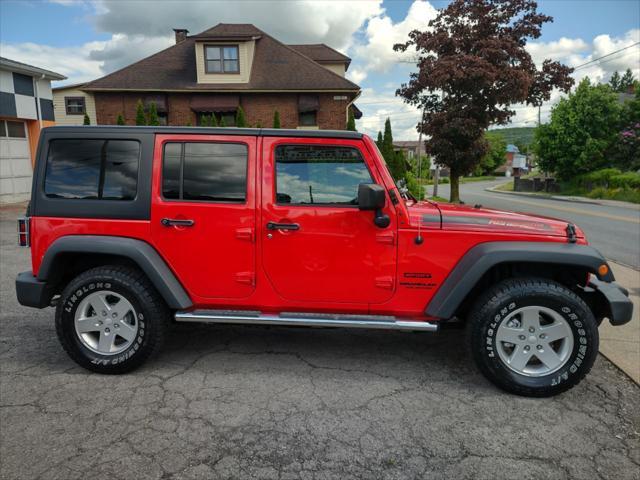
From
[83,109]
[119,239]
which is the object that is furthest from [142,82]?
[119,239]

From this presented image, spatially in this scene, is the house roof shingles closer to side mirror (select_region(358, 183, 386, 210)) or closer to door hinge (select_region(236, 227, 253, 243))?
door hinge (select_region(236, 227, 253, 243))

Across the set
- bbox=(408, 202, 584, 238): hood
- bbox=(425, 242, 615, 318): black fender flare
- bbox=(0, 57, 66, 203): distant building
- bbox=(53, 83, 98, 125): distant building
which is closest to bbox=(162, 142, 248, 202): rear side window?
bbox=(408, 202, 584, 238): hood

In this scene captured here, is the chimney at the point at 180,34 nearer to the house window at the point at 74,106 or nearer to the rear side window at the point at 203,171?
the house window at the point at 74,106

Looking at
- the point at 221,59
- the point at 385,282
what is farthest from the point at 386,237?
the point at 221,59

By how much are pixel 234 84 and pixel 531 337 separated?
76.1 ft

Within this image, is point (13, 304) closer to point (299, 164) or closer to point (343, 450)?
point (299, 164)

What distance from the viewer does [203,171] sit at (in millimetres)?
3693

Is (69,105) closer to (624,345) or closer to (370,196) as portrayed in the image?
(370,196)

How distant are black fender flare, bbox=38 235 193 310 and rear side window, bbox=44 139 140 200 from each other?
13.9 inches

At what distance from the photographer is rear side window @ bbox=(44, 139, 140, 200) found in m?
3.71

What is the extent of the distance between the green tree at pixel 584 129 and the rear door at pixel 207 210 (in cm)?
3596

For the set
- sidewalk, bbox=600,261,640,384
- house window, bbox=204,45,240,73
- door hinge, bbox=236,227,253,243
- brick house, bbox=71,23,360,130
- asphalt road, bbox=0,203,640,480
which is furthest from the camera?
house window, bbox=204,45,240,73

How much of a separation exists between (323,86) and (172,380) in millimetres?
22087

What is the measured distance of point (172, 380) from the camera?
3.62 meters
